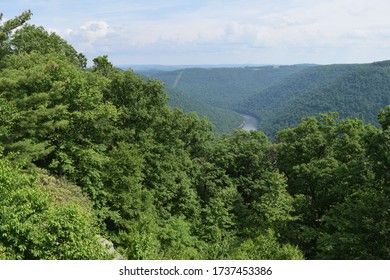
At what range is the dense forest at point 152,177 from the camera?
12.1 m

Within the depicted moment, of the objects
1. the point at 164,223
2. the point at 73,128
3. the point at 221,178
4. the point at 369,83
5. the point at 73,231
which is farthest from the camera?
the point at 369,83

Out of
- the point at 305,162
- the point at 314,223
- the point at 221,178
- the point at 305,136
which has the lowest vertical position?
the point at 314,223

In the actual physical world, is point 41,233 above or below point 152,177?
above

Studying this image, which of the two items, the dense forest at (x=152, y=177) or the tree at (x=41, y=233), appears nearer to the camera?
the tree at (x=41, y=233)

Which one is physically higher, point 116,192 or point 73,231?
point 73,231

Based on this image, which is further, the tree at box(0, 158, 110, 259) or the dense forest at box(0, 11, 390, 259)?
the dense forest at box(0, 11, 390, 259)

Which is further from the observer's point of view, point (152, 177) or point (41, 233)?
point (152, 177)

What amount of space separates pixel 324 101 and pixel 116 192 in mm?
193607

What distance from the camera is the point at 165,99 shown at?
26.2 m

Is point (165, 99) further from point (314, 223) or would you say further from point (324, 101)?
point (324, 101)

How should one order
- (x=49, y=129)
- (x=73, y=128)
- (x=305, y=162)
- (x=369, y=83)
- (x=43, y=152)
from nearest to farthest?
(x=43, y=152), (x=49, y=129), (x=73, y=128), (x=305, y=162), (x=369, y=83)

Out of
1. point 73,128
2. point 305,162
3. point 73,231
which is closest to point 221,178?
point 305,162

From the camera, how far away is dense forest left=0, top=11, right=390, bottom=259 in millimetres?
12078

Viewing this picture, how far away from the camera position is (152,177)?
81.8ft
